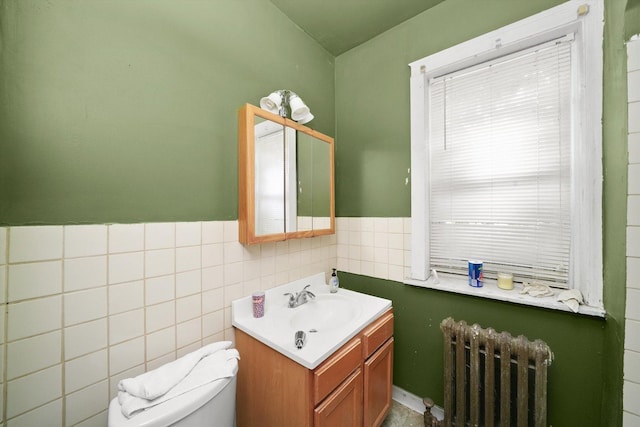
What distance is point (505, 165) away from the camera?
1378mm

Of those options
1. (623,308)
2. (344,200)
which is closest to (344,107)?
(344,200)

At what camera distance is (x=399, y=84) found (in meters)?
1.66

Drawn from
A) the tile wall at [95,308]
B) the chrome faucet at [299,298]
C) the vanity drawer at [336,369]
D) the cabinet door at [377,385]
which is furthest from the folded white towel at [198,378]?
the cabinet door at [377,385]

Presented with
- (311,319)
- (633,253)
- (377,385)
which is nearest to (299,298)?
(311,319)

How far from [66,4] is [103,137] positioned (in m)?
0.45

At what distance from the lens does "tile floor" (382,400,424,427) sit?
4.87 ft

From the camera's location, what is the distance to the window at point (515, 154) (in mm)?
1111

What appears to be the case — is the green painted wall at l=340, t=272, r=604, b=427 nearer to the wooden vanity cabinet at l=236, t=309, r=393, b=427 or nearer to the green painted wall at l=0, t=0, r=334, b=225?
the wooden vanity cabinet at l=236, t=309, r=393, b=427

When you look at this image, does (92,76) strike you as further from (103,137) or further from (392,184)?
(392,184)

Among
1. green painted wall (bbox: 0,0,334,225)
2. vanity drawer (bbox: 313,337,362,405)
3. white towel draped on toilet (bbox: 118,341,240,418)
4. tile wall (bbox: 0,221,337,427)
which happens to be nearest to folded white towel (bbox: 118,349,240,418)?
white towel draped on toilet (bbox: 118,341,240,418)

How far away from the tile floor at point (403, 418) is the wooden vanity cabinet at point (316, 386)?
0.20 m

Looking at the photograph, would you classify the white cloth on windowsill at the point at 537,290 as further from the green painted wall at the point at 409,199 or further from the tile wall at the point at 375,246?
the tile wall at the point at 375,246

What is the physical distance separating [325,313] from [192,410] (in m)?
0.87

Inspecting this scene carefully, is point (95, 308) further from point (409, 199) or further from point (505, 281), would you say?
point (505, 281)
